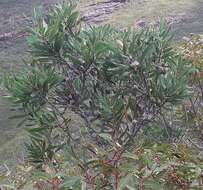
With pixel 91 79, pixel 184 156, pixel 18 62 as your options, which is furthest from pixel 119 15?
pixel 184 156

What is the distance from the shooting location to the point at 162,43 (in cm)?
333

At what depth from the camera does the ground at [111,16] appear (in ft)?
54.7

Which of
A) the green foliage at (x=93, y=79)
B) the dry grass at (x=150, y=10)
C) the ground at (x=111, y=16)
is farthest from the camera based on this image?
the dry grass at (x=150, y=10)

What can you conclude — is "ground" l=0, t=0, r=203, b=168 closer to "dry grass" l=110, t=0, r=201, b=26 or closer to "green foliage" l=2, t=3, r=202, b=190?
"dry grass" l=110, t=0, r=201, b=26

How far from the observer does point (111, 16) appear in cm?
1902

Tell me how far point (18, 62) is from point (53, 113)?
1333 centimetres

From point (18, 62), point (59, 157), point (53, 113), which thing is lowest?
point (18, 62)

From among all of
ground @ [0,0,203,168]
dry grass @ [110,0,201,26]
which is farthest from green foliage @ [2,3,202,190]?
dry grass @ [110,0,201,26]

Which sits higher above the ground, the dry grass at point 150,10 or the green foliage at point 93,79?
the green foliage at point 93,79

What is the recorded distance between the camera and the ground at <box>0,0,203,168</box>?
16.7 meters

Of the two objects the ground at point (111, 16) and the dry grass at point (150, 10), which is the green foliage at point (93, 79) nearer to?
the ground at point (111, 16)

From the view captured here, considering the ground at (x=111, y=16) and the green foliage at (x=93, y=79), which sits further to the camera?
the ground at (x=111, y=16)

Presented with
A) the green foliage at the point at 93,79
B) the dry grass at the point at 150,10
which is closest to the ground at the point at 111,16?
the dry grass at the point at 150,10

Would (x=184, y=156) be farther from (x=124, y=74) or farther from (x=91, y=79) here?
(x=91, y=79)
